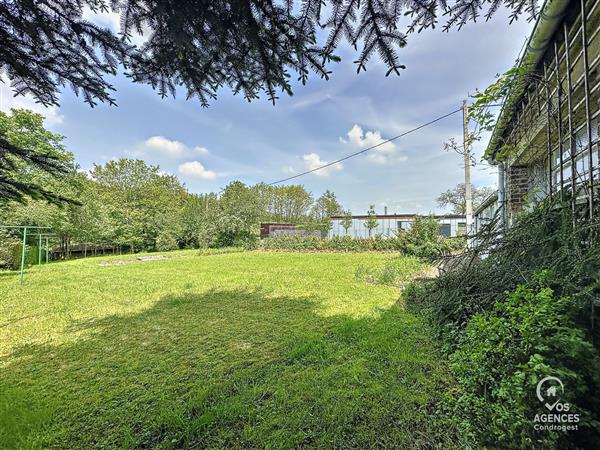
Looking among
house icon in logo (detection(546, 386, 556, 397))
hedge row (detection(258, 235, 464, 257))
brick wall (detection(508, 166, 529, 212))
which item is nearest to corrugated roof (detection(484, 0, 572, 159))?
brick wall (detection(508, 166, 529, 212))

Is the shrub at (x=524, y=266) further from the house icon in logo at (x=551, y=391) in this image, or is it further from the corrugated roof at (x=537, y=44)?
the corrugated roof at (x=537, y=44)

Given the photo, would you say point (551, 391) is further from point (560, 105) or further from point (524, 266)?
point (560, 105)

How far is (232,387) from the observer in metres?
2.23

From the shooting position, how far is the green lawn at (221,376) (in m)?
1.71

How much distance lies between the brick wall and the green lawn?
9.08ft

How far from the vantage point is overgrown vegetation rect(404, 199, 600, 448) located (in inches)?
47.1

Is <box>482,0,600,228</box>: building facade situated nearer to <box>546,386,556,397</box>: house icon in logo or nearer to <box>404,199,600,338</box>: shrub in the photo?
<box>404,199,600,338</box>: shrub

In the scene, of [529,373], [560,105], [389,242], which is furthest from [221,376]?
[389,242]

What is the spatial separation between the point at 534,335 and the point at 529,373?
0.19m

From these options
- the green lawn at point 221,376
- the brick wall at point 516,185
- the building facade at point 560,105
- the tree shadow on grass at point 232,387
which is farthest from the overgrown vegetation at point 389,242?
the tree shadow on grass at point 232,387

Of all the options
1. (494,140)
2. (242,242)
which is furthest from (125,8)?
(242,242)

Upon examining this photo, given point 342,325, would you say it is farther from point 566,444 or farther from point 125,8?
point 125,8

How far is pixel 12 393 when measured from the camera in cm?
224

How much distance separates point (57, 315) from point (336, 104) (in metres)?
10.0
